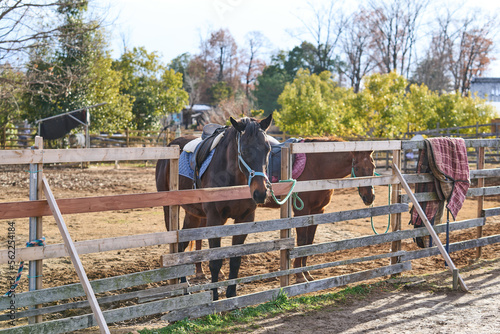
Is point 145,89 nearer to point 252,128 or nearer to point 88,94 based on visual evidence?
point 88,94

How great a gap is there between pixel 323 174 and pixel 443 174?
1574 mm

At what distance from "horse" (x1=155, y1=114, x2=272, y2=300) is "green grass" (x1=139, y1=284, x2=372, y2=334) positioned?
41 centimetres

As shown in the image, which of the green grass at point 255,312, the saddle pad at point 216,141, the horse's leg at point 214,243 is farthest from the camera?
the saddle pad at point 216,141

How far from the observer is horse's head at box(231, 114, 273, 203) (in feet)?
13.4

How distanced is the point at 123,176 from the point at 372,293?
14.1 meters

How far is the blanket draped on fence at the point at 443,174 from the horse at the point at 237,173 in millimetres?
2362

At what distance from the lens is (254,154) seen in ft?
13.8

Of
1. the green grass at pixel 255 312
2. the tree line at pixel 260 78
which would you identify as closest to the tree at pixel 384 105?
the tree line at pixel 260 78

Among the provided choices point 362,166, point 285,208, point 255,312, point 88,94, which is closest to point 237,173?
point 285,208

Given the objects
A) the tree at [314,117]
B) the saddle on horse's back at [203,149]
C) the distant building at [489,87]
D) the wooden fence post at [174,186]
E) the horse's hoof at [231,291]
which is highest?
the distant building at [489,87]

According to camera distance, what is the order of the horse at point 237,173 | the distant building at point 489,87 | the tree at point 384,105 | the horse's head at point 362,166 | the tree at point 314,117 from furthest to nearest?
the distant building at point 489,87
the tree at point 314,117
the tree at point 384,105
the horse's head at point 362,166
the horse at point 237,173

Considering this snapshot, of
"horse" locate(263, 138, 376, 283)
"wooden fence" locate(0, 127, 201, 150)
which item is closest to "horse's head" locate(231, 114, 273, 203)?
"horse" locate(263, 138, 376, 283)

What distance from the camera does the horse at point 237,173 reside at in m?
4.18

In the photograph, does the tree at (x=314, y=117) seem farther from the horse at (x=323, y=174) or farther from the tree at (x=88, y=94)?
the horse at (x=323, y=174)
